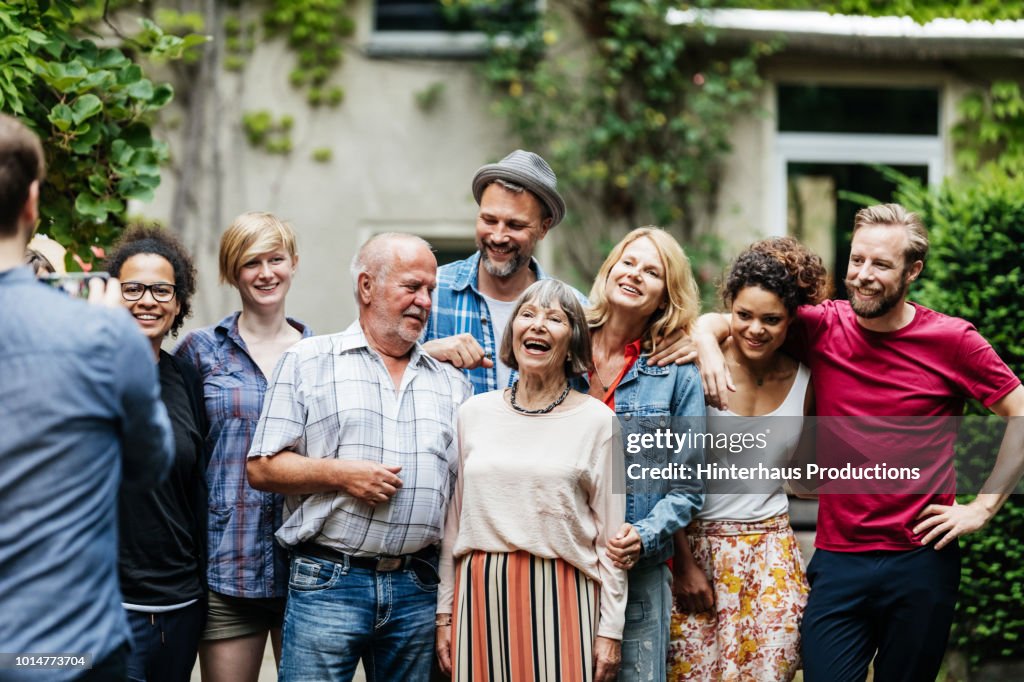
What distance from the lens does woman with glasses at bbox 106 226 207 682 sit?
10.2ft

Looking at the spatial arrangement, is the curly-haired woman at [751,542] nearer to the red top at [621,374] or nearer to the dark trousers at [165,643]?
the red top at [621,374]

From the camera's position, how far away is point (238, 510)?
3422mm

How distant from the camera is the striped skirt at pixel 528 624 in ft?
10.4

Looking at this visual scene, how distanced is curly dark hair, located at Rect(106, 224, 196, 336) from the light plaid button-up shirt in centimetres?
45

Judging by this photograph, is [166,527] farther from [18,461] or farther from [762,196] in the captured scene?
[762,196]

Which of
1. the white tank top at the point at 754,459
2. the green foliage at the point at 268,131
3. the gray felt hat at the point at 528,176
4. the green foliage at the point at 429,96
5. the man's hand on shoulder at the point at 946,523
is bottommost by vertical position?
the man's hand on shoulder at the point at 946,523

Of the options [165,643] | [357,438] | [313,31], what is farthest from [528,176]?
[313,31]

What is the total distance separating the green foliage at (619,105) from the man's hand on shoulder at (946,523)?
4569 mm

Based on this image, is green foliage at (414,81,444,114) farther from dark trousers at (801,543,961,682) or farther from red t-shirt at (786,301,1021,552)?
dark trousers at (801,543,961,682)

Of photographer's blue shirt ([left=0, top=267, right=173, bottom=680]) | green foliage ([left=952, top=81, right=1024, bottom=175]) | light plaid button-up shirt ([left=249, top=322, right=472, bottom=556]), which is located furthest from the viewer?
green foliage ([left=952, top=81, right=1024, bottom=175])

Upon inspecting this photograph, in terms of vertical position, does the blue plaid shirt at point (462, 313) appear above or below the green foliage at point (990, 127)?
below

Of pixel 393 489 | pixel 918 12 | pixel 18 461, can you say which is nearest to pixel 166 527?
pixel 393 489

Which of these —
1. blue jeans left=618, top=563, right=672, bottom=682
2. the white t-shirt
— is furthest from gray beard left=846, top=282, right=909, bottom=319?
the white t-shirt

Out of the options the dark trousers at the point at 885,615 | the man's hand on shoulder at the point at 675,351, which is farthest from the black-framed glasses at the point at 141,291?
the dark trousers at the point at 885,615
